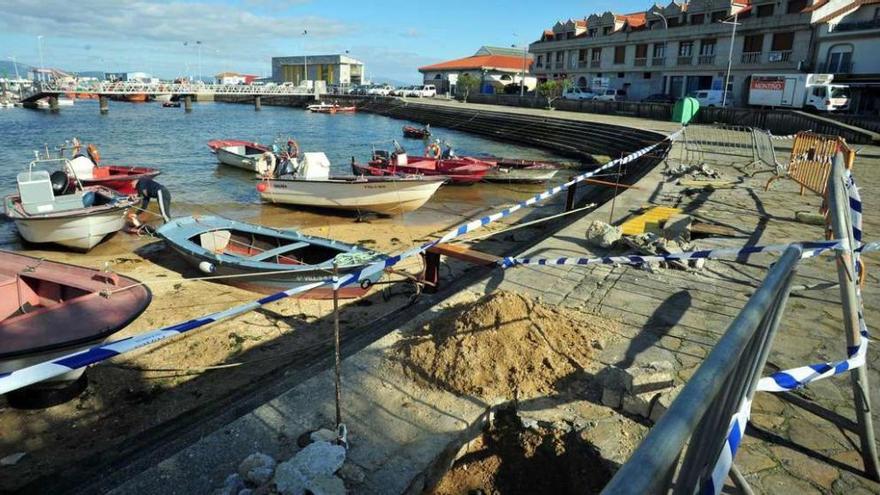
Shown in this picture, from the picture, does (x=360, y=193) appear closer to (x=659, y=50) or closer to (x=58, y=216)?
(x=58, y=216)

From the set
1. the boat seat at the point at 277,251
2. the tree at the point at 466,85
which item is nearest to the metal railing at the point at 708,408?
the boat seat at the point at 277,251

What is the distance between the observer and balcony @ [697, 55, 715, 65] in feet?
141

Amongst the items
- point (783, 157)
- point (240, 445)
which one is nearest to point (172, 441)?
point (240, 445)

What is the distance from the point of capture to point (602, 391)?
4062 mm

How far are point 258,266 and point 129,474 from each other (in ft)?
15.3

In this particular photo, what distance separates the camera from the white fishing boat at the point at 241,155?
72.0 ft

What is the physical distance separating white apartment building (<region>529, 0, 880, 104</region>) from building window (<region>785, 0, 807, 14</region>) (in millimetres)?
43

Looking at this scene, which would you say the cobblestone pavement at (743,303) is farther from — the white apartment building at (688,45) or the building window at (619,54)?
the building window at (619,54)

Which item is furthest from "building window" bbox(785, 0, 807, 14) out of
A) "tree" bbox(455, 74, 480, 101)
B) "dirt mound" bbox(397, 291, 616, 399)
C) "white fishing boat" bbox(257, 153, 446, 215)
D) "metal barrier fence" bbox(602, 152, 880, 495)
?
"metal barrier fence" bbox(602, 152, 880, 495)

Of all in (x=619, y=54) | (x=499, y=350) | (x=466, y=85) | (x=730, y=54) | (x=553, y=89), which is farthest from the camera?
(x=466, y=85)

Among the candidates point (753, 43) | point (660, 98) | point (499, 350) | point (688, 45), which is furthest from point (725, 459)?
point (688, 45)

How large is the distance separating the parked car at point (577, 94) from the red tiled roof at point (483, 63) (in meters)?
29.5

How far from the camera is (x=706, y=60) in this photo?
43594 millimetres

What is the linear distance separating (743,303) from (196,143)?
35.1 meters
